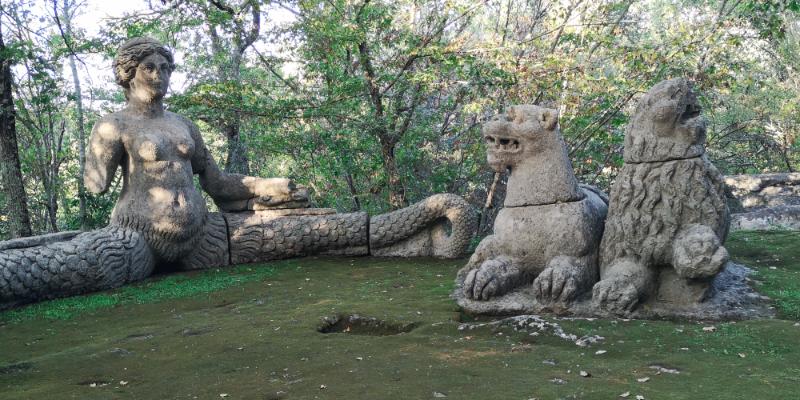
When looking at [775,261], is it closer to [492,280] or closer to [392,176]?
[492,280]

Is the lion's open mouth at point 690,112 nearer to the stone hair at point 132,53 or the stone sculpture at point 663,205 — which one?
the stone sculpture at point 663,205

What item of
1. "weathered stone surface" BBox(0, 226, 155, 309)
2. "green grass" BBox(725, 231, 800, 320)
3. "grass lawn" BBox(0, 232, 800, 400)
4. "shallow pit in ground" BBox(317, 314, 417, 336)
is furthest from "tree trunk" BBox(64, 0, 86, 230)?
"green grass" BBox(725, 231, 800, 320)

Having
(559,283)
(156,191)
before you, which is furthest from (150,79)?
(559,283)

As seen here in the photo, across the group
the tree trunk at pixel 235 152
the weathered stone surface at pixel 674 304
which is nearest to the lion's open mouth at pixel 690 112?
the weathered stone surface at pixel 674 304

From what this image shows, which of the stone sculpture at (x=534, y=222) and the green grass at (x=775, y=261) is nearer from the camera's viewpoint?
the green grass at (x=775, y=261)

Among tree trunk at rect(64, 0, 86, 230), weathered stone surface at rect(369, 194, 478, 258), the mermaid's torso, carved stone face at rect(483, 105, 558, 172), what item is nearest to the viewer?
carved stone face at rect(483, 105, 558, 172)

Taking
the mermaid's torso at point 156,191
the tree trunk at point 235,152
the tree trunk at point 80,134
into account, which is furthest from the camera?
the tree trunk at point 235,152

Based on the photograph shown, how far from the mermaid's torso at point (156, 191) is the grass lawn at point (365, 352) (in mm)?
978

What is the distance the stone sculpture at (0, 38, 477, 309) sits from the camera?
557 centimetres

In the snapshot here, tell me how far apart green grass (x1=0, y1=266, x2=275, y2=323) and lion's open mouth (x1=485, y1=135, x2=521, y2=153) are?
2.70 meters

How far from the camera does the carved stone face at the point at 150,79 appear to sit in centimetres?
622

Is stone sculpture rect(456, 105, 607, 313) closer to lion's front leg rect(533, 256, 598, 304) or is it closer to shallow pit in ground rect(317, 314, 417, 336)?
lion's front leg rect(533, 256, 598, 304)

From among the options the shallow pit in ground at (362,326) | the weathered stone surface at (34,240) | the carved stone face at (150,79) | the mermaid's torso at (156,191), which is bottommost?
the shallow pit in ground at (362,326)

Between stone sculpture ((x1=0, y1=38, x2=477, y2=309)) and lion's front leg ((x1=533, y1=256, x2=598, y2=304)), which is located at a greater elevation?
stone sculpture ((x1=0, y1=38, x2=477, y2=309))
